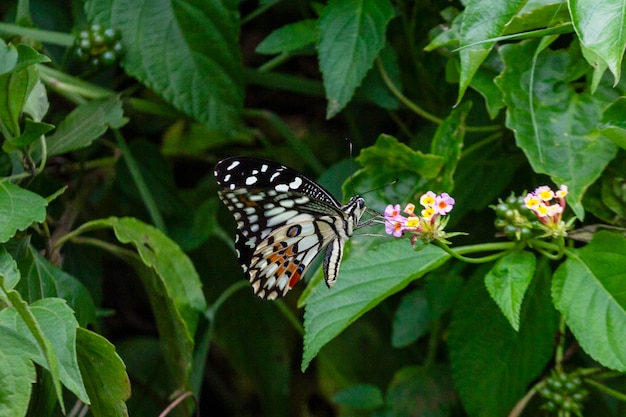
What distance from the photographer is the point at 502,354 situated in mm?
1290

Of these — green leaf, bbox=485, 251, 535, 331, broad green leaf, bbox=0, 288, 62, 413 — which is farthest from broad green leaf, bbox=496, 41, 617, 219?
broad green leaf, bbox=0, 288, 62, 413

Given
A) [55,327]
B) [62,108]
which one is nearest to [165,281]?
[55,327]

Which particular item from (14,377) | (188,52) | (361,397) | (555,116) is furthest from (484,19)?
(361,397)

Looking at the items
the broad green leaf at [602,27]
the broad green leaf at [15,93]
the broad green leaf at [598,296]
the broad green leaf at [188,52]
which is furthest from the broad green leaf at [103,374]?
the broad green leaf at [602,27]

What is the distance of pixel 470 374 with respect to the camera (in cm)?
131

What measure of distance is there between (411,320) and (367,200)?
0.32 m

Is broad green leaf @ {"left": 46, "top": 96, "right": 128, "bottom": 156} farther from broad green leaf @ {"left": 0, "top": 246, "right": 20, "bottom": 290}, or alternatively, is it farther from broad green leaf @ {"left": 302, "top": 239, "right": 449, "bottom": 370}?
broad green leaf @ {"left": 302, "top": 239, "right": 449, "bottom": 370}

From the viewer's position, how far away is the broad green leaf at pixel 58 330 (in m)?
1.00

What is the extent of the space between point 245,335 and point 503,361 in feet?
2.70

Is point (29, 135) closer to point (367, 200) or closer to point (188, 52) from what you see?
point (188, 52)

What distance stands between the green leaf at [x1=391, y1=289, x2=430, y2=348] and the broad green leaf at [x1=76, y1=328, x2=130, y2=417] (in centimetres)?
59

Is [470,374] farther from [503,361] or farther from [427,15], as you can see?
[427,15]

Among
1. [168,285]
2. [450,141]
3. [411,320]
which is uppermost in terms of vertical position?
[450,141]

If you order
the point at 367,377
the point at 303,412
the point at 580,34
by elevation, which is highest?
the point at 580,34
